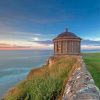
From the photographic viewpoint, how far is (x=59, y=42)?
26312mm

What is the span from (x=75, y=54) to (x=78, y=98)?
23.0m

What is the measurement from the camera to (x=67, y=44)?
1015 inches

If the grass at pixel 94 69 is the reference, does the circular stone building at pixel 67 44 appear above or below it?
above

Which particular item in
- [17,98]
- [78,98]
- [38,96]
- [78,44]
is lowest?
[17,98]

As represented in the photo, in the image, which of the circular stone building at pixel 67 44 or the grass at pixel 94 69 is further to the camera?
the circular stone building at pixel 67 44

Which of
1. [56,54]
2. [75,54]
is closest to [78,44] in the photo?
[75,54]

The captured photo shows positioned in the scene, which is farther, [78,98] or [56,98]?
[56,98]

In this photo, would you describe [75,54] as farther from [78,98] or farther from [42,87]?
[78,98]

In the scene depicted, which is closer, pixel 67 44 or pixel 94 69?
pixel 94 69

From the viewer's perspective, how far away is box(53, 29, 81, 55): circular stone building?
84.2 feet

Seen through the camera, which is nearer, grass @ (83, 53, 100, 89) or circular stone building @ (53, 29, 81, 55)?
grass @ (83, 53, 100, 89)

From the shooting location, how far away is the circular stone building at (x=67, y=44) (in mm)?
25656

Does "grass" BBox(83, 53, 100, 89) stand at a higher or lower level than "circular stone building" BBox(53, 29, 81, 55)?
lower

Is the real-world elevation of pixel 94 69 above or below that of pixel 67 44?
below
